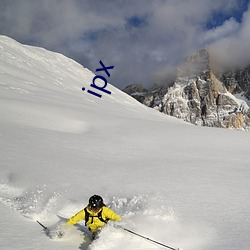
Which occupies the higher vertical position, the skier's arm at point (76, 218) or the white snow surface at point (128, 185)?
the white snow surface at point (128, 185)

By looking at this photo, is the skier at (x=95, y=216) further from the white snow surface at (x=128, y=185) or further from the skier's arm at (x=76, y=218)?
the white snow surface at (x=128, y=185)

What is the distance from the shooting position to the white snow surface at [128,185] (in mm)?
5598

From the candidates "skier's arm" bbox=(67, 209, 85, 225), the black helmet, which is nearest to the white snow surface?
"skier's arm" bbox=(67, 209, 85, 225)

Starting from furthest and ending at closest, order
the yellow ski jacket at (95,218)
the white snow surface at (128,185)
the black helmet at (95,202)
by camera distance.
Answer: the yellow ski jacket at (95,218), the black helmet at (95,202), the white snow surface at (128,185)

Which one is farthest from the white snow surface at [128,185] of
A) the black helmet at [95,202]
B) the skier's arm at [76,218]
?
the black helmet at [95,202]

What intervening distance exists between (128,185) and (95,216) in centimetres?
234

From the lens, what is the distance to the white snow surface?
5.60m

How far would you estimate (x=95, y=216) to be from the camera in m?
6.02

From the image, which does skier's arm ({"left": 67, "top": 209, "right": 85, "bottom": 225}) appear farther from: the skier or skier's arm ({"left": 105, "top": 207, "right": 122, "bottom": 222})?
skier's arm ({"left": 105, "top": 207, "right": 122, "bottom": 222})

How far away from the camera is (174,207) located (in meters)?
6.76

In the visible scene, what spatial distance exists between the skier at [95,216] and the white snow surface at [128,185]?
0.78 ft

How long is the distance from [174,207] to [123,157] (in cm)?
474

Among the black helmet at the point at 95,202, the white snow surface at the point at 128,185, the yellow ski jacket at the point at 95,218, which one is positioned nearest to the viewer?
the white snow surface at the point at 128,185

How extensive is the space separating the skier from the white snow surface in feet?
0.78
